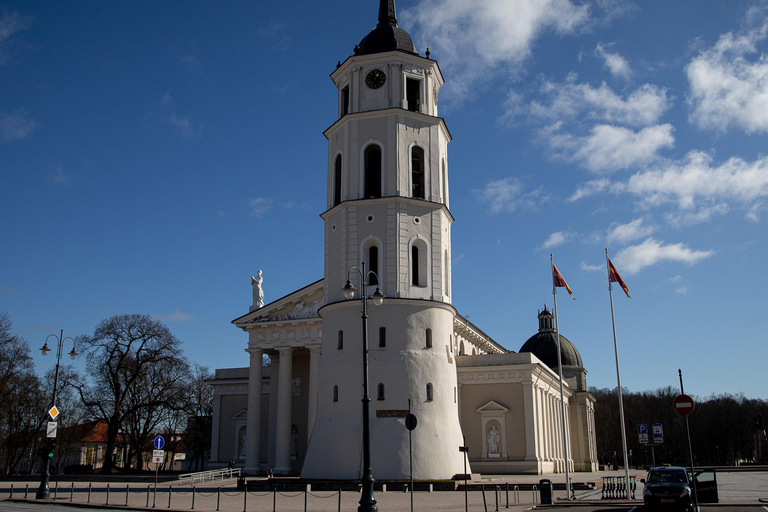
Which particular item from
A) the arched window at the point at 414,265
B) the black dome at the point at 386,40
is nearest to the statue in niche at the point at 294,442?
the arched window at the point at 414,265

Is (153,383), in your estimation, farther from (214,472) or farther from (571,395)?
(571,395)

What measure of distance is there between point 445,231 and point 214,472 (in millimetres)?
23177

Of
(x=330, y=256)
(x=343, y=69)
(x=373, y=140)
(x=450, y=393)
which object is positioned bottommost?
(x=450, y=393)

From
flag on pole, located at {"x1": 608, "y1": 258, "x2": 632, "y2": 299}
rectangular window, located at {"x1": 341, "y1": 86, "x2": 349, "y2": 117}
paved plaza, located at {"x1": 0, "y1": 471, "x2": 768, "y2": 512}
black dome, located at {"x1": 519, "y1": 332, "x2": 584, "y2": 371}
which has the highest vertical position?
rectangular window, located at {"x1": 341, "y1": 86, "x2": 349, "y2": 117}

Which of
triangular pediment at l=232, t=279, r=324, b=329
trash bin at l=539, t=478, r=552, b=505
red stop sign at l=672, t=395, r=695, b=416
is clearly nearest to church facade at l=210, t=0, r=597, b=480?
triangular pediment at l=232, t=279, r=324, b=329

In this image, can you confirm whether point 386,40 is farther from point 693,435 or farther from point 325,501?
point 693,435

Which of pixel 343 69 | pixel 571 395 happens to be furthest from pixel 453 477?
pixel 571 395

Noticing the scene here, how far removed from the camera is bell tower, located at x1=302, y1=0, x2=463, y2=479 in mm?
35750

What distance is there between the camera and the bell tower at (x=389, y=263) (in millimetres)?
35750

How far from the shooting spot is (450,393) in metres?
37.6

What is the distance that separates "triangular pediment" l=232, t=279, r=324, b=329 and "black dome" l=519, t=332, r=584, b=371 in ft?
170

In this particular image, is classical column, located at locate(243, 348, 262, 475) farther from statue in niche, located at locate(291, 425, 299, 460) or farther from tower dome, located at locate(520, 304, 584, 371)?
tower dome, located at locate(520, 304, 584, 371)

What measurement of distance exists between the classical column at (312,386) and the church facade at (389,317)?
0.13 m

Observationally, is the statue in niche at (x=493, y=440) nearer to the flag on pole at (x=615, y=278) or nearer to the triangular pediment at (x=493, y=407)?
the triangular pediment at (x=493, y=407)
